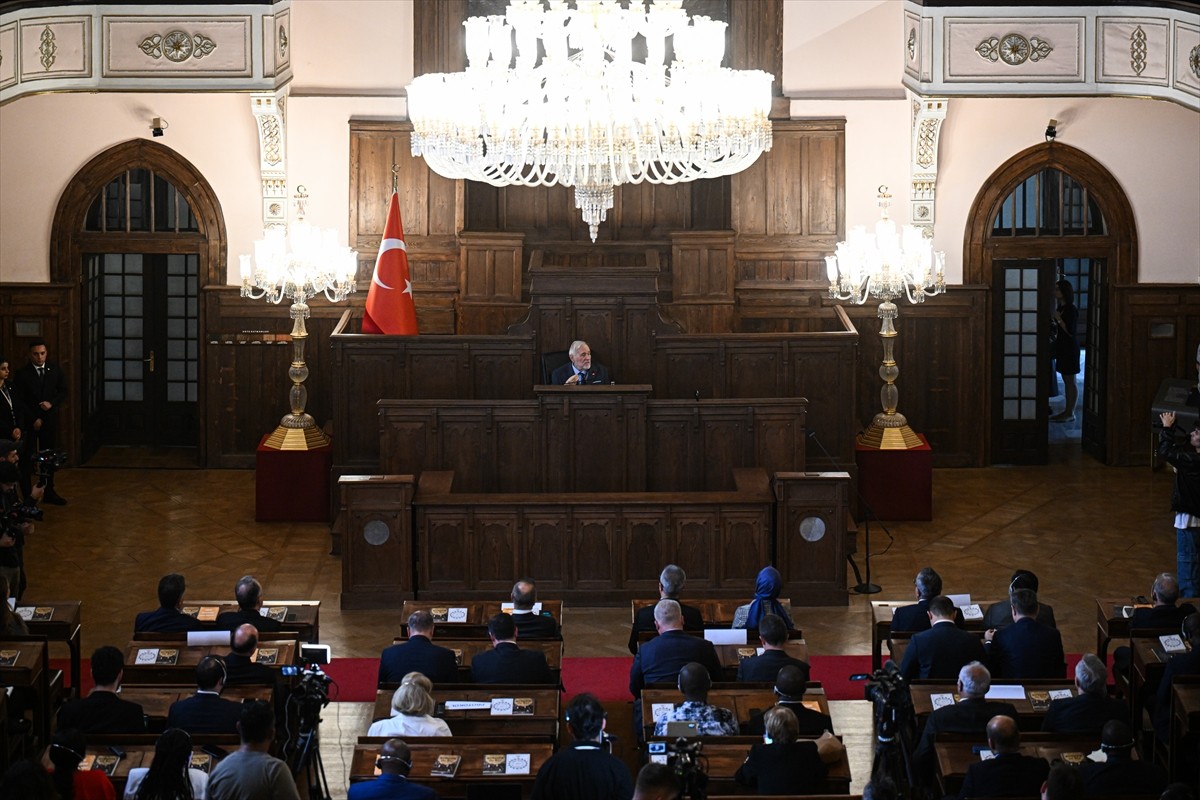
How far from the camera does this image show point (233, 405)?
1852 centimetres

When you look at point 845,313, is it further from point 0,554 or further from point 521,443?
point 0,554

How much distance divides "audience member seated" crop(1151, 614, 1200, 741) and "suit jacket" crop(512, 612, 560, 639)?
3.67 metres

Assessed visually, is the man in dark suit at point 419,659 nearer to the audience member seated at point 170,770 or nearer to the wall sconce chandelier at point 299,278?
the audience member seated at point 170,770

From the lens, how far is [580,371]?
49.8 feet

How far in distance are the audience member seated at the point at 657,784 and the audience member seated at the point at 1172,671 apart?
146 inches

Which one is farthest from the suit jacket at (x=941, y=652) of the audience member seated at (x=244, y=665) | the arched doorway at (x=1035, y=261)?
the arched doorway at (x=1035, y=261)

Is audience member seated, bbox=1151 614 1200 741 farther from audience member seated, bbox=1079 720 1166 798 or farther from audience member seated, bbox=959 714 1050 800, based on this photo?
audience member seated, bbox=959 714 1050 800

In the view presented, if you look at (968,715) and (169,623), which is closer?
(968,715)

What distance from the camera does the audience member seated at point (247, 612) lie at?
36.6ft

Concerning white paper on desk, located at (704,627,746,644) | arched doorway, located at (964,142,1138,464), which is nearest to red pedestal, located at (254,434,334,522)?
white paper on desk, located at (704,627,746,644)

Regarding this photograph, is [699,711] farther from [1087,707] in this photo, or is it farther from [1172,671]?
[1172,671]

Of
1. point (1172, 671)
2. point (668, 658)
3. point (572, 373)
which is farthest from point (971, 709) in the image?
point (572, 373)

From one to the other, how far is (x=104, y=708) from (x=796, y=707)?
357 cm

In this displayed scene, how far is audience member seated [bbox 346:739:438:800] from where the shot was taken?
841cm
